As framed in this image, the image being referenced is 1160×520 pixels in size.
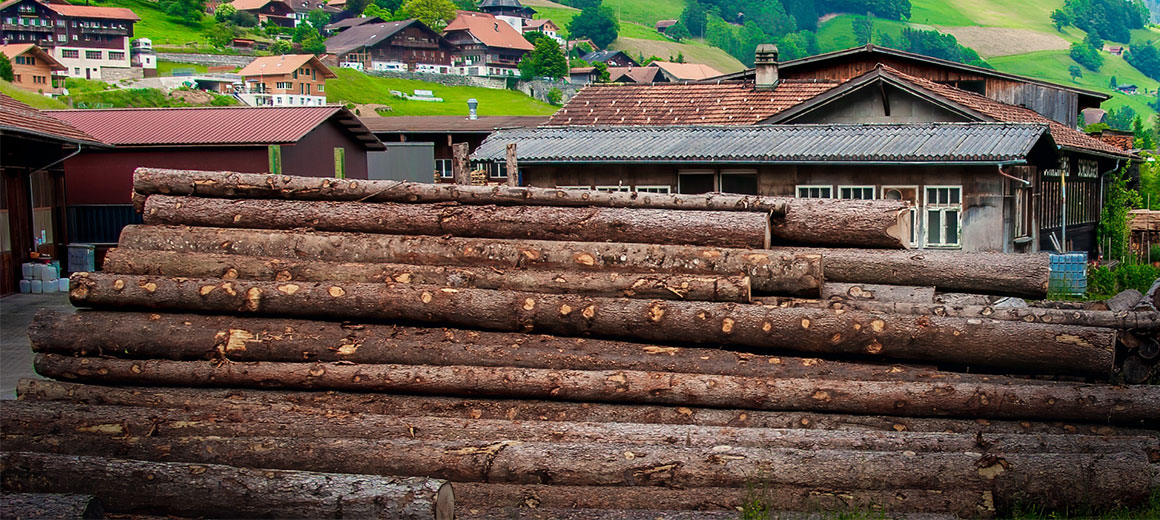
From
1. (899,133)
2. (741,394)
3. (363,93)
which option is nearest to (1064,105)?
(899,133)

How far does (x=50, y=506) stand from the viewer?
6.31 m

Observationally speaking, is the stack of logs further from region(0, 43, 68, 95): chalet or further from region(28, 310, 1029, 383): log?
region(0, 43, 68, 95): chalet

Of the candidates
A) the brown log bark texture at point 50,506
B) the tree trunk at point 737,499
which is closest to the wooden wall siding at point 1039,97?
the tree trunk at point 737,499

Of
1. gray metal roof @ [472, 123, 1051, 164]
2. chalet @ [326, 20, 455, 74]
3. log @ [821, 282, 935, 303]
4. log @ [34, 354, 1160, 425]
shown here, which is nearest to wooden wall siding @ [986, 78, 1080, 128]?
gray metal roof @ [472, 123, 1051, 164]

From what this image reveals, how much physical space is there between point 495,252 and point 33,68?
89596mm

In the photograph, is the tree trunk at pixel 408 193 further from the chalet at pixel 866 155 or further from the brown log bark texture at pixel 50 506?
the chalet at pixel 866 155

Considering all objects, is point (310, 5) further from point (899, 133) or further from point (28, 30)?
point (899, 133)

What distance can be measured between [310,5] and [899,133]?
512ft

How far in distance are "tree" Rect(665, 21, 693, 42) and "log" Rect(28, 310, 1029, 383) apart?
7603 inches

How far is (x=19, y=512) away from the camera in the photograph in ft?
20.5

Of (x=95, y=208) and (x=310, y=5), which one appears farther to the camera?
(x=310, y=5)

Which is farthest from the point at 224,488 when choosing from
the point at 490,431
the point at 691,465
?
the point at 691,465

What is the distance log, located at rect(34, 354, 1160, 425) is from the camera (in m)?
7.60

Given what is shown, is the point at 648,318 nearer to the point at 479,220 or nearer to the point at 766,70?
the point at 479,220
